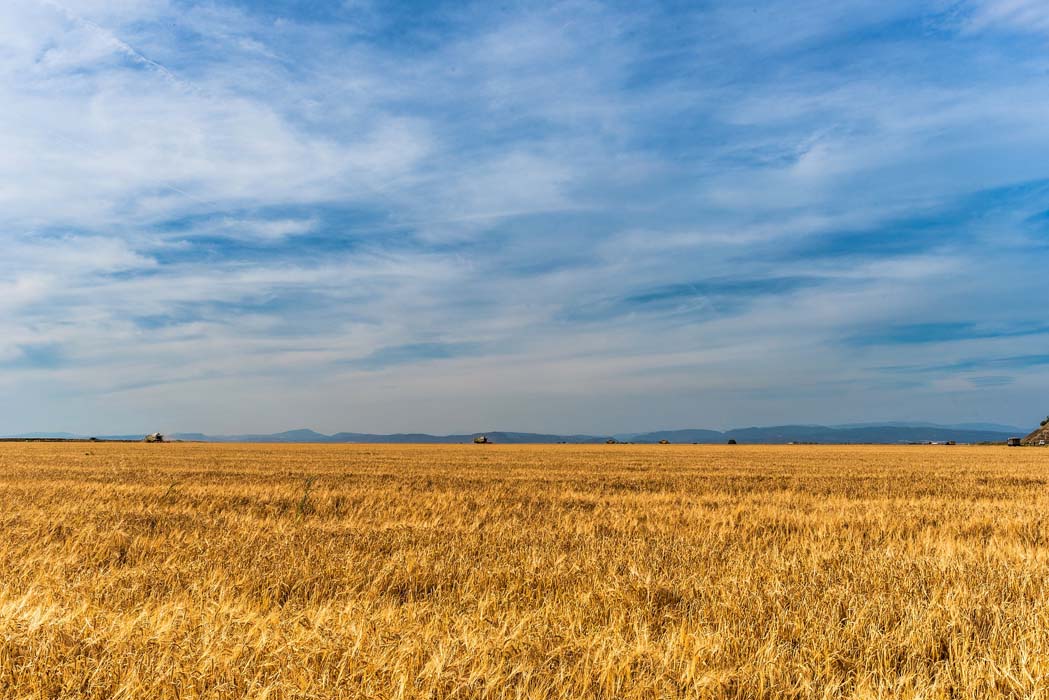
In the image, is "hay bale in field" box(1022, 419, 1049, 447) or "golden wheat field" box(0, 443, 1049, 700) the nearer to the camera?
"golden wheat field" box(0, 443, 1049, 700)

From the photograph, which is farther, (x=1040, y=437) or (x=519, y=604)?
(x=1040, y=437)

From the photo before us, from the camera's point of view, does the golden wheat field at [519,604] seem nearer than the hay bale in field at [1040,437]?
Yes

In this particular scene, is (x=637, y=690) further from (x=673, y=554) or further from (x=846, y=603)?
(x=673, y=554)

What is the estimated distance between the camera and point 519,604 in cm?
560

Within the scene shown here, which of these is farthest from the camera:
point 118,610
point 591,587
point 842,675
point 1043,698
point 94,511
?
point 94,511

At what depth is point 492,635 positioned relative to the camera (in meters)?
4.47

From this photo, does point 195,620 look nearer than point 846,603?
Yes

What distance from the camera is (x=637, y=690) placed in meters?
3.62

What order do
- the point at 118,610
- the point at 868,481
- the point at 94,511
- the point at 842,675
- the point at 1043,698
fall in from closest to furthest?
1. the point at 1043,698
2. the point at 842,675
3. the point at 118,610
4. the point at 94,511
5. the point at 868,481

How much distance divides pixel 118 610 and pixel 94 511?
25.1 ft

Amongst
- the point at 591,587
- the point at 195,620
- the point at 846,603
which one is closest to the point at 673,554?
the point at 591,587

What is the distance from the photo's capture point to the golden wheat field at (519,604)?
3773mm

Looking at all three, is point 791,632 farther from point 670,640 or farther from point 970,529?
point 970,529

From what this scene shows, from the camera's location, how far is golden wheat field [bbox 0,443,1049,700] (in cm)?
377
